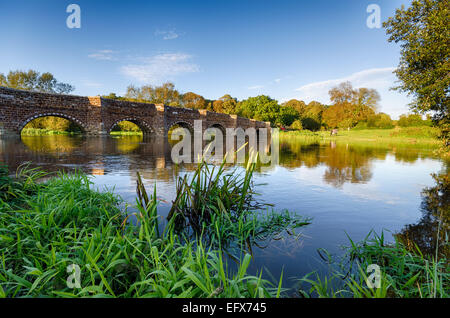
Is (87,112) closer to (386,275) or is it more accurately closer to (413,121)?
(386,275)

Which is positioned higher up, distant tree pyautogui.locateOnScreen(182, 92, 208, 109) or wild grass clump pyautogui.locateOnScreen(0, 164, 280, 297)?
distant tree pyautogui.locateOnScreen(182, 92, 208, 109)

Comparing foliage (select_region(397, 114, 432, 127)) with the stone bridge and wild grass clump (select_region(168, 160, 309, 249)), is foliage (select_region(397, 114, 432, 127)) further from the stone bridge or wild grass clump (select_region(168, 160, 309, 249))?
wild grass clump (select_region(168, 160, 309, 249))

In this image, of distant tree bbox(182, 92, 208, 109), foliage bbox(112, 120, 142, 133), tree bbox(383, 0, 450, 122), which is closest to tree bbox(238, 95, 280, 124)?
distant tree bbox(182, 92, 208, 109)

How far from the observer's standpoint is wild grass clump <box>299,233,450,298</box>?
1.86m

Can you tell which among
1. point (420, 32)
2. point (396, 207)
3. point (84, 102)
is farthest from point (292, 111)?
point (396, 207)

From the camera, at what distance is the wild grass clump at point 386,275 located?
1859 millimetres

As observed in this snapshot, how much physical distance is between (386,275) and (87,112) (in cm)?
2686

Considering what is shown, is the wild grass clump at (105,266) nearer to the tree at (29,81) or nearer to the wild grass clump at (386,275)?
the wild grass clump at (386,275)

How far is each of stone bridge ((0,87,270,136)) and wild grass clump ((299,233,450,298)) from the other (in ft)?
81.3

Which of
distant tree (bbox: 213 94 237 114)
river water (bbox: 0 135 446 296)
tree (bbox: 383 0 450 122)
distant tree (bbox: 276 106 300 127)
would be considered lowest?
river water (bbox: 0 135 446 296)

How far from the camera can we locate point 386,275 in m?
1.90

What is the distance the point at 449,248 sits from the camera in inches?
105

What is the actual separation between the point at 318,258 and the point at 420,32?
971 cm
